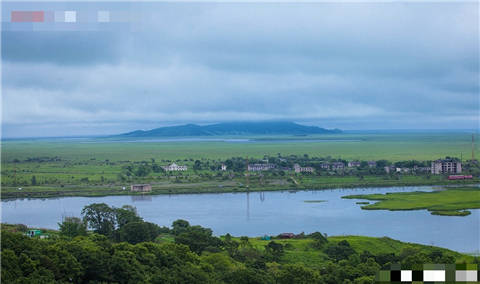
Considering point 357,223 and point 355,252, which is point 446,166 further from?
Result: point 355,252

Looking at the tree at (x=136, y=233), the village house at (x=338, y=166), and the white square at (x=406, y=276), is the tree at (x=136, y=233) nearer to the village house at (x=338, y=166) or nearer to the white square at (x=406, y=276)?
the white square at (x=406, y=276)

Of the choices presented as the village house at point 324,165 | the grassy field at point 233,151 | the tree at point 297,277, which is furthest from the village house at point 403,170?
the tree at point 297,277

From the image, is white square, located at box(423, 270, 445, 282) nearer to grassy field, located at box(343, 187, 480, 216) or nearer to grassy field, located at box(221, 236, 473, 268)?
grassy field, located at box(221, 236, 473, 268)

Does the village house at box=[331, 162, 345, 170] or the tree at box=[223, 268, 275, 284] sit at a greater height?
the village house at box=[331, 162, 345, 170]

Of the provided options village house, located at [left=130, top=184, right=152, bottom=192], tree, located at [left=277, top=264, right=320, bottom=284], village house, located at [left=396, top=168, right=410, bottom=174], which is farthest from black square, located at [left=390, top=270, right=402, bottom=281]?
village house, located at [left=396, top=168, right=410, bottom=174]

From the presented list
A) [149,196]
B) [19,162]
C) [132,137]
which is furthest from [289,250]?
[132,137]
